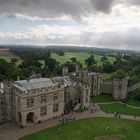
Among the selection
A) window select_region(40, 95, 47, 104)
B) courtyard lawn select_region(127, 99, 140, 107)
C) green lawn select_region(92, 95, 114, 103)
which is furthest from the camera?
green lawn select_region(92, 95, 114, 103)

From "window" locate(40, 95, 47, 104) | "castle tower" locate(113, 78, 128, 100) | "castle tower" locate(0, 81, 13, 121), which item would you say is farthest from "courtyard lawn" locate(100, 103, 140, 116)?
"castle tower" locate(0, 81, 13, 121)

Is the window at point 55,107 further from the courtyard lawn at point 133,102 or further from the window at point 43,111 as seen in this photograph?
the courtyard lawn at point 133,102

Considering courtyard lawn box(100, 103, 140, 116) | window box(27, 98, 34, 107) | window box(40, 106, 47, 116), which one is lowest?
courtyard lawn box(100, 103, 140, 116)

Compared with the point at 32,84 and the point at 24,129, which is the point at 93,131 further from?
the point at 32,84

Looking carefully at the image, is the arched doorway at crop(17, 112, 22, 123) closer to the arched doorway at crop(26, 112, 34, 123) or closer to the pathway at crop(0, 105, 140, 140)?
the pathway at crop(0, 105, 140, 140)

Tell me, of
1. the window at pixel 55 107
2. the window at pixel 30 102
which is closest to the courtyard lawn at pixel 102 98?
the window at pixel 55 107

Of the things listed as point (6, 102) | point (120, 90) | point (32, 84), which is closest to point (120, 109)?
point (120, 90)
